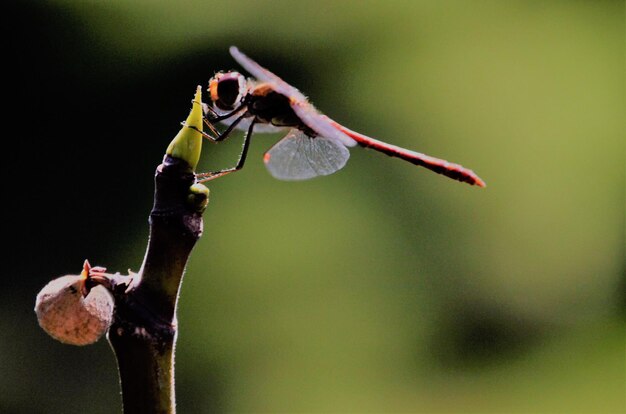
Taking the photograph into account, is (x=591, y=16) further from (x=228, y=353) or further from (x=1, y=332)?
(x=1, y=332)

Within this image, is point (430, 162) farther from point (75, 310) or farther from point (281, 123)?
point (75, 310)

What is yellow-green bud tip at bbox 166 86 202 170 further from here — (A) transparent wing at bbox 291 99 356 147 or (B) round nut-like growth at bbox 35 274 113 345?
(A) transparent wing at bbox 291 99 356 147

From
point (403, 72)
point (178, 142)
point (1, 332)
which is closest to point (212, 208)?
point (1, 332)

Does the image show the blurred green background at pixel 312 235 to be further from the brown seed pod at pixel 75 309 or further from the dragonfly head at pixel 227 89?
the brown seed pod at pixel 75 309

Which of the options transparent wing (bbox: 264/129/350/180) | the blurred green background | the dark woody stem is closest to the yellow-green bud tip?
the dark woody stem

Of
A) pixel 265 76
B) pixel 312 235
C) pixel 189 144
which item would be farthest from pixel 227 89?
pixel 312 235

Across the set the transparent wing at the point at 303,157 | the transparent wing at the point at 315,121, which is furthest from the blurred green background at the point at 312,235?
the transparent wing at the point at 315,121
